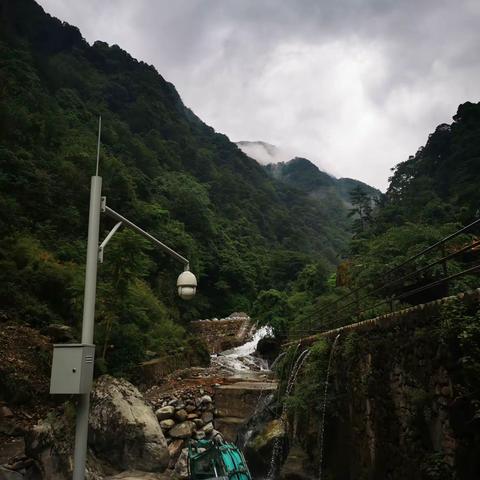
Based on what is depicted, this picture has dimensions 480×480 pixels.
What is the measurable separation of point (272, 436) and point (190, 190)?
43.5m

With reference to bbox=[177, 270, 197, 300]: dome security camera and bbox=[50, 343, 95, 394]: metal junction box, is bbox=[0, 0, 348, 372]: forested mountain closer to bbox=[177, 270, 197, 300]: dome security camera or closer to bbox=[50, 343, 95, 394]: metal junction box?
bbox=[177, 270, 197, 300]: dome security camera

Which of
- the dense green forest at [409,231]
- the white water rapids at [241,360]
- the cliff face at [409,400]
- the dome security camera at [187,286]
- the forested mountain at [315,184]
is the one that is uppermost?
the forested mountain at [315,184]

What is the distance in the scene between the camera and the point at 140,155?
189 ft

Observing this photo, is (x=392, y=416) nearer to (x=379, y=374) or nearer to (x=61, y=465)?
(x=379, y=374)

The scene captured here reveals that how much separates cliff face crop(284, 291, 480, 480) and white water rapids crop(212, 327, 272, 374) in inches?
514

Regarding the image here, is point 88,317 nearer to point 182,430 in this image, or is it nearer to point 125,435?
point 125,435

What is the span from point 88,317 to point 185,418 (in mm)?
12015

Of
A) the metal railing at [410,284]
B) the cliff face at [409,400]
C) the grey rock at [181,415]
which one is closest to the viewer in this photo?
the cliff face at [409,400]

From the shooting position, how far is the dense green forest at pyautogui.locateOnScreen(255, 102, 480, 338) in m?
15.8

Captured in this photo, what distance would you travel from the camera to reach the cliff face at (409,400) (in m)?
4.57

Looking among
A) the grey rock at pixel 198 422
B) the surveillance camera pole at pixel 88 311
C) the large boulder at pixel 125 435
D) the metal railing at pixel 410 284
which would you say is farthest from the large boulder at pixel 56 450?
the metal railing at pixel 410 284

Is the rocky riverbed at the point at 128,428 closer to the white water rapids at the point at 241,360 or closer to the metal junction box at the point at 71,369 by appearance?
the white water rapids at the point at 241,360

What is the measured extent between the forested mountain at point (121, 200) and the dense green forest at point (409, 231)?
8.44 metres

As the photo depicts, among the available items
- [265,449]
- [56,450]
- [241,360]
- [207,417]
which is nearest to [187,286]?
[56,450]
